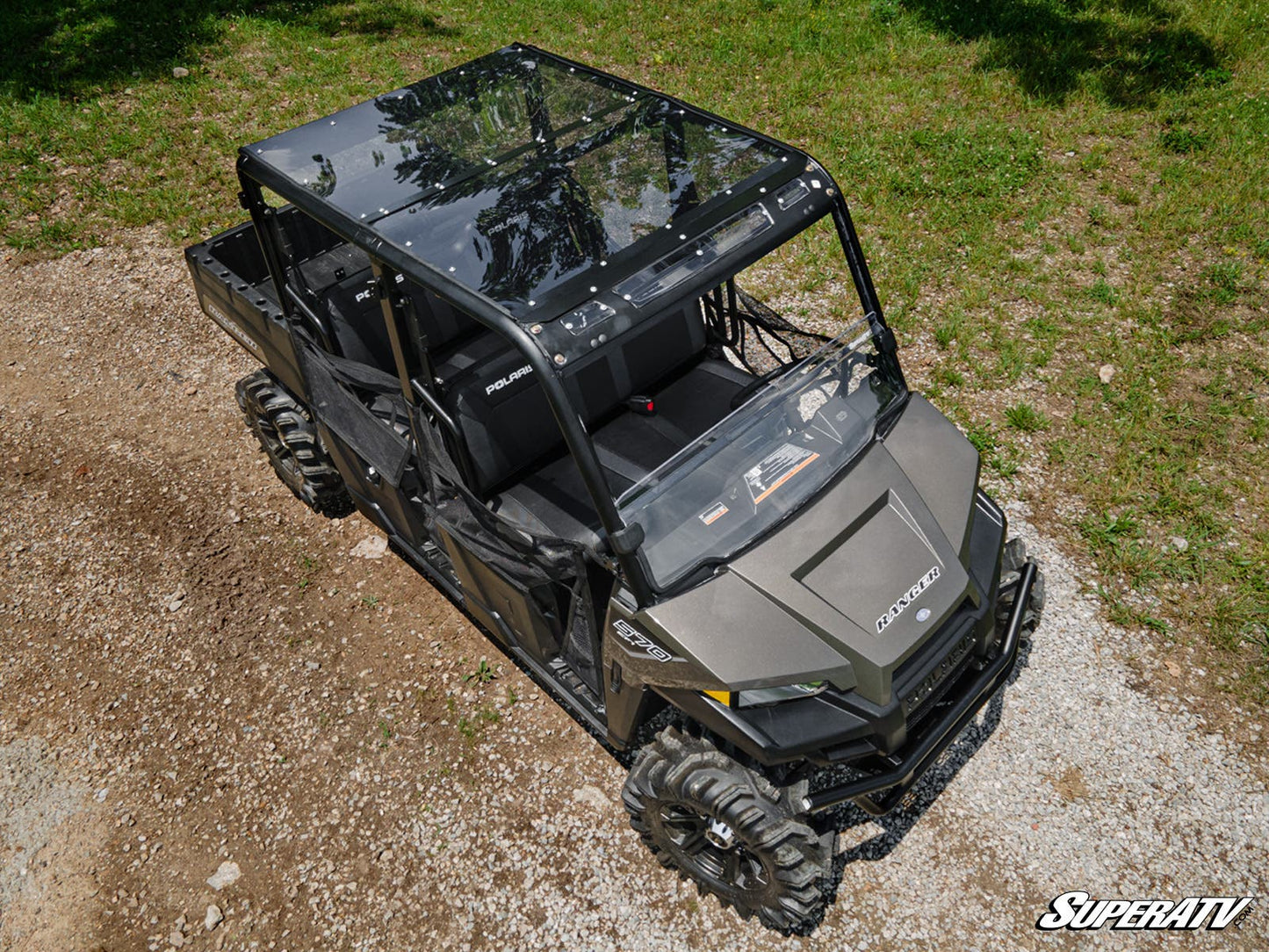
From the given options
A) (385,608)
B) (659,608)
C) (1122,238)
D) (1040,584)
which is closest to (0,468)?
(385,608)

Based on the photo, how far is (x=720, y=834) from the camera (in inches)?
141

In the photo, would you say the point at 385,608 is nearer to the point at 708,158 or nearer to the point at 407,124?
the point at 407,124

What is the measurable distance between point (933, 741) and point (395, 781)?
8.20 feet

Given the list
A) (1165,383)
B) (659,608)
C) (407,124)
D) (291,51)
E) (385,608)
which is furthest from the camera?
(291,51)

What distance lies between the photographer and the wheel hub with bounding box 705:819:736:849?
11.7 feet

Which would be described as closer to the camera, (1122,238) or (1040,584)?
(1040,584)

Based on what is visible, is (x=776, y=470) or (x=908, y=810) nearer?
(x=776, y=470)

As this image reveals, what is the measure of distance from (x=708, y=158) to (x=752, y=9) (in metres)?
7.46

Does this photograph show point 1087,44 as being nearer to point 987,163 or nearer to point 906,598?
point 987,163

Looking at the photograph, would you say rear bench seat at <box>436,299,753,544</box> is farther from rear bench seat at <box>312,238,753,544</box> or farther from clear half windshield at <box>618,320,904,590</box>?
clear half windshield at <box>618,320,904,590</box>

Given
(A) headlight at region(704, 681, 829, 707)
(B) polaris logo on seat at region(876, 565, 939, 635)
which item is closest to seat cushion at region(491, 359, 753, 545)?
(A) headlight at region(704, 681, 829, 707)

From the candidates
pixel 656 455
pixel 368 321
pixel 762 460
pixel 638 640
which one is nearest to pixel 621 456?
pixel 656 455

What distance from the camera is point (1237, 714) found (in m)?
4.59

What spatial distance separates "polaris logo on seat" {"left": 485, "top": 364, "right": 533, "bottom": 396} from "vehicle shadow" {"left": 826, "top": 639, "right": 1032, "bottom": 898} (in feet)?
7.88
